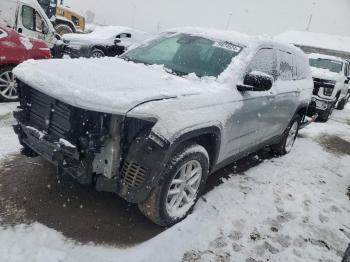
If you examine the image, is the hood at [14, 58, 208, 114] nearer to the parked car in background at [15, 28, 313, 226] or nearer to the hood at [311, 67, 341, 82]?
the parked car in background at [15, 28, 313, 226]

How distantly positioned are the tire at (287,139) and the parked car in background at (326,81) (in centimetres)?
246

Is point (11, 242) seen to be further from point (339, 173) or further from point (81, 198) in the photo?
point (339, 173)

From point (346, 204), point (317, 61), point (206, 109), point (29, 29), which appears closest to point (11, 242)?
point (206, 109)

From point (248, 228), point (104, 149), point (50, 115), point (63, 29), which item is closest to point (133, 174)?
point (104, 149)

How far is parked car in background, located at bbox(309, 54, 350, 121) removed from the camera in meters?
10.4

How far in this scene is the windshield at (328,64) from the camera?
1228cm

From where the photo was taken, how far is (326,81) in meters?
10.8

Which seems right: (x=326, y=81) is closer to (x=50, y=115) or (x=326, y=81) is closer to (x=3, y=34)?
(x=3, y=34)

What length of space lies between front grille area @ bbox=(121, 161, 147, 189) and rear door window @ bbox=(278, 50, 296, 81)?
3037mm

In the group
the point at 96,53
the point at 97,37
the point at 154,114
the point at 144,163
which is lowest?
the point at 96,53

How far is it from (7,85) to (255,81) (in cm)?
493

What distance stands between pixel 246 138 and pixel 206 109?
1.26m

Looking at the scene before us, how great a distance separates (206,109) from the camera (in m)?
3.38

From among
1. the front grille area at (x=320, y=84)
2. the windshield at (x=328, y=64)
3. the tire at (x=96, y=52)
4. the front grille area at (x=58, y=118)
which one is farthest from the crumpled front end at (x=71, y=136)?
the windshield at (x=328, y=64)
